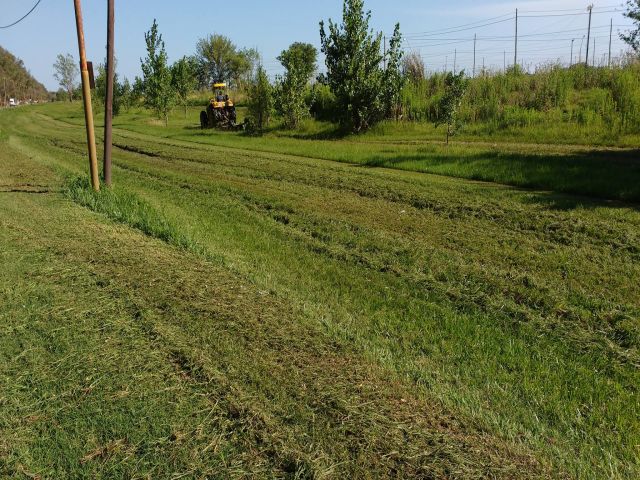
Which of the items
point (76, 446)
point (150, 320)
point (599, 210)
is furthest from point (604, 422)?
point (599, 210)

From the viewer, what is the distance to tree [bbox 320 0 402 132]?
2555 cm

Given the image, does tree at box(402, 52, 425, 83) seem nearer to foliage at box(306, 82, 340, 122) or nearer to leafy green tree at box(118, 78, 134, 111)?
foliage at box(306, 82, 340, 122)

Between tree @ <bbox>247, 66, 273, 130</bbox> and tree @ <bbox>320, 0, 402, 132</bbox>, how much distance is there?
14.5 ft

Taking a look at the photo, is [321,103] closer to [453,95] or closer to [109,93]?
[453,95]

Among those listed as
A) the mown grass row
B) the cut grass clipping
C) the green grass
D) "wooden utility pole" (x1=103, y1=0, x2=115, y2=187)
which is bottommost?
the mown grass row

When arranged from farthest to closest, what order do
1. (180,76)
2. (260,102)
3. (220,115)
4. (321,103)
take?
(180,76)
(220,115)
(321,103)
(260,102)

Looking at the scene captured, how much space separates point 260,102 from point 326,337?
89.7ft

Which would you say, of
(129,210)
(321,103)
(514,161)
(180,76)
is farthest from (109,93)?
(180,76)

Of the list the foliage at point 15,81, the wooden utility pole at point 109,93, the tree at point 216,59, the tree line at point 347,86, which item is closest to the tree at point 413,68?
the tree line at point 347,86

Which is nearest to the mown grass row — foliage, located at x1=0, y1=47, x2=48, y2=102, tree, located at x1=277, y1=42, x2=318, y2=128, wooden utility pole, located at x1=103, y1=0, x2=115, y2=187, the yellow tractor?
wooden utility pole, located at x1=103, y1=0, x2=115, y2=187

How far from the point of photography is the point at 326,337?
4.37 meters

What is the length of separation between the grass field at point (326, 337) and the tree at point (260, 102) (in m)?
20.8

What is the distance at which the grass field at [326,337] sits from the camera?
9.67 feet

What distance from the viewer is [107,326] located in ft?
14.6
